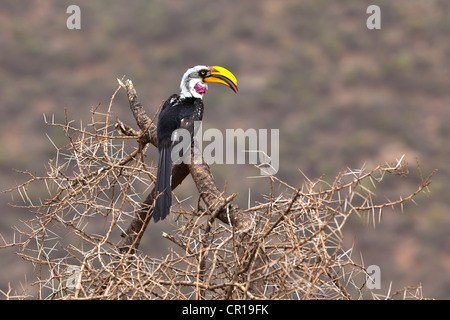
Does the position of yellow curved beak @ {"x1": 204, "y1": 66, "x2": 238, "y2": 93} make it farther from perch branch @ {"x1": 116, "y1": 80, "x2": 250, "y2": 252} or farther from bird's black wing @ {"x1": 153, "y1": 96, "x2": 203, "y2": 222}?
perch branch @ {"x1": 116, "y1": 80, "x2": 250, "y2": 252}

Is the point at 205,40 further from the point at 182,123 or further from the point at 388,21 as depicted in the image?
the point at 182,123

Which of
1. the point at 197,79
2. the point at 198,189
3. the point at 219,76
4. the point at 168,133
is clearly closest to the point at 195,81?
the point at 197,79

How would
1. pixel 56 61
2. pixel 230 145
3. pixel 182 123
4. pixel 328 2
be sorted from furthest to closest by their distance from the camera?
pixel 328 2, pixel 56 61, pixel 230 145, pixel 182 123

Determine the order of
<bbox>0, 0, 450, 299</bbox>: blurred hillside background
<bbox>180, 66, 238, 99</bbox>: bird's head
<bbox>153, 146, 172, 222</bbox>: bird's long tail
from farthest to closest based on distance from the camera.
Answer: <bbox>0, 0, 450, 299</bbox>: blurred hillside background < <bbox>180, 66, 238, 99</bbox>: bird's head < <bbox>153, 146, 172, 222</bbox>: bird's long tail

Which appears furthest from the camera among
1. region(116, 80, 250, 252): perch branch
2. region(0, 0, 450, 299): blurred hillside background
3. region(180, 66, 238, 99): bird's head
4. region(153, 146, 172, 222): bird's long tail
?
region(0, 0, 450, 299): blurred hillside background

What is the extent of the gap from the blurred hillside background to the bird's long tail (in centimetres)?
856

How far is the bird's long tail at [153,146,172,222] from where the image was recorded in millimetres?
3637

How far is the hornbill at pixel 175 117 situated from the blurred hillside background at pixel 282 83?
778 cm

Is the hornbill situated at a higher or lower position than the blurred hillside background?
lower

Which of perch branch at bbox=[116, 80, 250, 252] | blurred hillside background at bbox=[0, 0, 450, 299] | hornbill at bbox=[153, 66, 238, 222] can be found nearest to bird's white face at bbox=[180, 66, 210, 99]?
hornbill at bbox=[153, 66, 238, 222]

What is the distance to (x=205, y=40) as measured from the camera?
17375mm

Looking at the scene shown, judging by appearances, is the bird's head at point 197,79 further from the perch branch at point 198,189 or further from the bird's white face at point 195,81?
the perch branch at point 198,189
